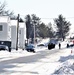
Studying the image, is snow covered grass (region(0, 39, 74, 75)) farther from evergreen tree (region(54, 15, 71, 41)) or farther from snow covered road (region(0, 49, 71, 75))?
evergreen tree (region(54, 15, 71, 41))

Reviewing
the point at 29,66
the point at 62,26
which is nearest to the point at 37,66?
the point at 29,66

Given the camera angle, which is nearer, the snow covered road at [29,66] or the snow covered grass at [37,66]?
the snow covered grass at [37,66]


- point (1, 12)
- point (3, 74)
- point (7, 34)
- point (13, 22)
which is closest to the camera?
point (3, 74)

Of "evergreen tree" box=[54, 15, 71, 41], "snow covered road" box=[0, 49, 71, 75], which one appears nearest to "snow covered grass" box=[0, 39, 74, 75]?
"snow covered road" box=[0, 49, 71, 75]

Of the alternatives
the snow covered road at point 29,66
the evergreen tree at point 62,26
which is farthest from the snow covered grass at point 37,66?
the evergreen tree at point 62,26

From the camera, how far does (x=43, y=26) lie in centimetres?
16788

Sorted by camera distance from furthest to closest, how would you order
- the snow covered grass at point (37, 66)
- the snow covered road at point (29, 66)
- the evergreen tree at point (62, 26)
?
the evergreen tree at point (62, 26)
the snow covered road at point (29, 66)
the snow covered grass at point (37, 66)

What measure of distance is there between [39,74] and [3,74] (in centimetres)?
195

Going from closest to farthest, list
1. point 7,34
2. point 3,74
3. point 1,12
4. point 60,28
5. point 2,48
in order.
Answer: point 3,74
point 2,48
point 7,34
point 1,12
point 60,28

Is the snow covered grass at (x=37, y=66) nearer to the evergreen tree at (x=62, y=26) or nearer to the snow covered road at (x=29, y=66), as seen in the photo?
the snow covered road at (x=29, y=66)

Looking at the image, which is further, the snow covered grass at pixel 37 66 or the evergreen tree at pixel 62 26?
the evergreen tree at pixel 62 26

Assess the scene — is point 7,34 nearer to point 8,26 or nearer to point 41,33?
point 8,26

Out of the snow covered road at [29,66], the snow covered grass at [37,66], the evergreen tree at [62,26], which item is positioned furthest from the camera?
the evergreen tree at [62,26]

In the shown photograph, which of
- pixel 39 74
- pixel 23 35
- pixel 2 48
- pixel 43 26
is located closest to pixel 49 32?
pixel 43 26
